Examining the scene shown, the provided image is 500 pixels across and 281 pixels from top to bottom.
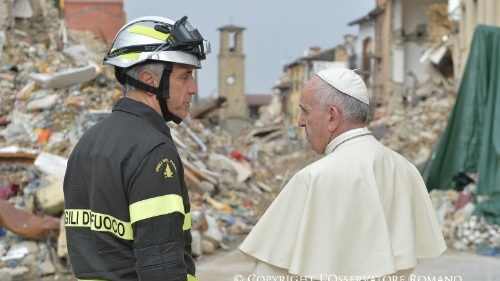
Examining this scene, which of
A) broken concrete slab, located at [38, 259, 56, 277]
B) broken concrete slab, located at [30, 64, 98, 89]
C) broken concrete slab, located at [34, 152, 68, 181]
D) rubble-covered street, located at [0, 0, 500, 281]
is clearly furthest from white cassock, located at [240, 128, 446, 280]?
broken concrete slab, located at [30, 64, 98, 89]

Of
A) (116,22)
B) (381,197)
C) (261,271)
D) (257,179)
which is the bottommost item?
(257,179)

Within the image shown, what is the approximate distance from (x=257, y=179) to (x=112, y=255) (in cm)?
1687

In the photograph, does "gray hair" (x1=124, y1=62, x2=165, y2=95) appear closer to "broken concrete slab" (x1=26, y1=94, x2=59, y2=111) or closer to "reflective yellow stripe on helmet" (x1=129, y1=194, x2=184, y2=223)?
Answer: "reflective yellow stripe on helmet" (x1=129, y1=194, x2=184, y2=223)

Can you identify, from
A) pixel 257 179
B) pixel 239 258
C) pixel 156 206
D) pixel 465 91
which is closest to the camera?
pixel 156 206

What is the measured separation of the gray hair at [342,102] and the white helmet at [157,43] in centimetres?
55

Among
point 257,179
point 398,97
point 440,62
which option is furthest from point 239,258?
point 398,97

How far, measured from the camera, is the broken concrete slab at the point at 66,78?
1633cm

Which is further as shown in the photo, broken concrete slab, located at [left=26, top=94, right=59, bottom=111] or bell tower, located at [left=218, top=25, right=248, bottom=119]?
bell tower, located at [left=218, top=25, right=248, bottom=119]

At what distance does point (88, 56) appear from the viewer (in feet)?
68.0

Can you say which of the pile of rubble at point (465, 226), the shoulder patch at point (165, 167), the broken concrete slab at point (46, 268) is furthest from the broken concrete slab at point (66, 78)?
the shoulder patch at point (165, 167)

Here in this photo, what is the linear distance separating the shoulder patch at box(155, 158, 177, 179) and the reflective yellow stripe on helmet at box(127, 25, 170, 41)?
1.47 ft

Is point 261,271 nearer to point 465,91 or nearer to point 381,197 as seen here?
point 381,197

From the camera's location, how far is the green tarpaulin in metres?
11.2

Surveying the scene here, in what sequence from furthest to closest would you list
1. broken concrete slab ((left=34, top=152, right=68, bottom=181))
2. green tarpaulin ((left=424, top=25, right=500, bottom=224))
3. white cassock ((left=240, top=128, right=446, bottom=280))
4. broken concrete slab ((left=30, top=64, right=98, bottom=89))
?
broken concrete slab ((left=30, top=64, right=98, bottom=89)), broken concrete slab ((left=34, top=152, right=68, bottom=181)), green tarpaulin ((left=424, top=25, right=500, bottom=224)), white cassock ((left=240, top=128, right=446, bottom=280))
